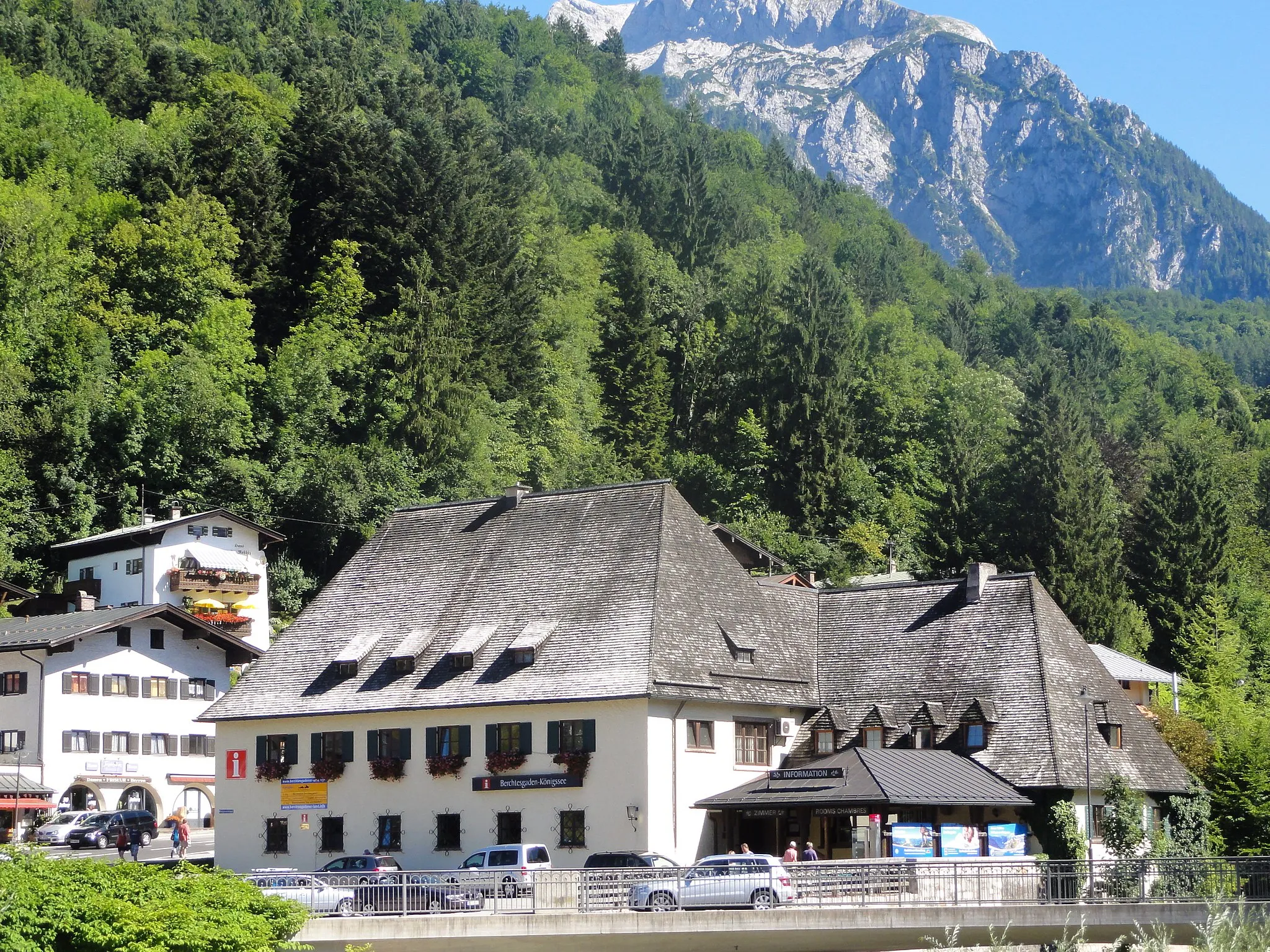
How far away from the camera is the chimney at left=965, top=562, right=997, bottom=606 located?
59312 millimetres

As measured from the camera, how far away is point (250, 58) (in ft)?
454

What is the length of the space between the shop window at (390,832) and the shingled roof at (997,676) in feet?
46.1

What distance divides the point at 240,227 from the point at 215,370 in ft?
43.3

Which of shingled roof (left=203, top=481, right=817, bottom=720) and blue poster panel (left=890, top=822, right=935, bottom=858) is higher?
shingled roof (left=203, top=481, right=817, bottom=720)

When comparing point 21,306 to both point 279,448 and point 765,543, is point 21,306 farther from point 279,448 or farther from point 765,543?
point 765,543

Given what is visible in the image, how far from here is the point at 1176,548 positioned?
10125 centimetres

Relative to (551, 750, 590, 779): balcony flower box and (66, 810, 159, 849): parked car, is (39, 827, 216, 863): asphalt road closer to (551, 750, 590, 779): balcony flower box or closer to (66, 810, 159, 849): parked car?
(66, 810, 159, 849): parked car

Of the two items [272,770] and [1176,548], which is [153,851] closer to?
[272,770]

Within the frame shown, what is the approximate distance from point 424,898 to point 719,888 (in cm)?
626

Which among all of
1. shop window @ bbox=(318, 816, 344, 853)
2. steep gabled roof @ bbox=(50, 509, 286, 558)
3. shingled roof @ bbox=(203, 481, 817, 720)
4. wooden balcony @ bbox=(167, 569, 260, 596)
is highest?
steep gabled roof @ bbox=(50, 509, 286, 558)

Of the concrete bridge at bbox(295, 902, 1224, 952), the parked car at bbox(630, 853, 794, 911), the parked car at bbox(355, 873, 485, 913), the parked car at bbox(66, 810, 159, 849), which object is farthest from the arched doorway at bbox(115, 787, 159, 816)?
the parked car at bbox(630, 853, 794, 911)

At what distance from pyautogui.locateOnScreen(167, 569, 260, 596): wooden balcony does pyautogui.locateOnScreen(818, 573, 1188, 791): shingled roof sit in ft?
120

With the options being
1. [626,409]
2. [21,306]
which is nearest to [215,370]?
[21,306]

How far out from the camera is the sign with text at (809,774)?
1992 inches
